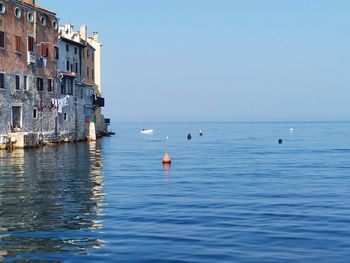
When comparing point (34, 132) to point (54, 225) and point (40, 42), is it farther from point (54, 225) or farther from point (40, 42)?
point (54, 225)

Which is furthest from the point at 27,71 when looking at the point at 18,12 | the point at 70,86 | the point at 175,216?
the point at 175,216

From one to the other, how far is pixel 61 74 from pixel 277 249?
2231 inches

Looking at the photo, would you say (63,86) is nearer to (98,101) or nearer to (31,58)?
(31,58)

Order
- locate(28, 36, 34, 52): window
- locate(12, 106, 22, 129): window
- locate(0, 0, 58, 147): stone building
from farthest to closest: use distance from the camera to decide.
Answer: locate(28, 36, 34, 52): window
locate(12, 106, 22, 129): window
locate(0, 0, 58, 147): stone building

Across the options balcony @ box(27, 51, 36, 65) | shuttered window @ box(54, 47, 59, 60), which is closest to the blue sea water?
balcony @ box(27, 51, 36, 65)

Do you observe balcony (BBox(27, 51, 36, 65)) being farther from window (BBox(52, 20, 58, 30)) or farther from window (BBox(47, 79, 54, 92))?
window (BBox(52, 20, 58, 30))

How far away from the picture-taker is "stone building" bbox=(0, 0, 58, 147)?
180ft

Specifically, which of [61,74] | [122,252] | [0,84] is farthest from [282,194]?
[61,74]

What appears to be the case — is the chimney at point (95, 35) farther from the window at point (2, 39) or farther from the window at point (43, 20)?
the window at point (2, 39)

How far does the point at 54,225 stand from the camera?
1603cm

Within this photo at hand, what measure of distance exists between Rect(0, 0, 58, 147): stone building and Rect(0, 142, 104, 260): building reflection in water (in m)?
20.5

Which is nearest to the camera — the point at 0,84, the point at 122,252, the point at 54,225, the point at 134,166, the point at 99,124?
the point at 122,252

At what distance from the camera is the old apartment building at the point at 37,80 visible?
2172 inches

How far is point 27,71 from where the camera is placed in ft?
192
